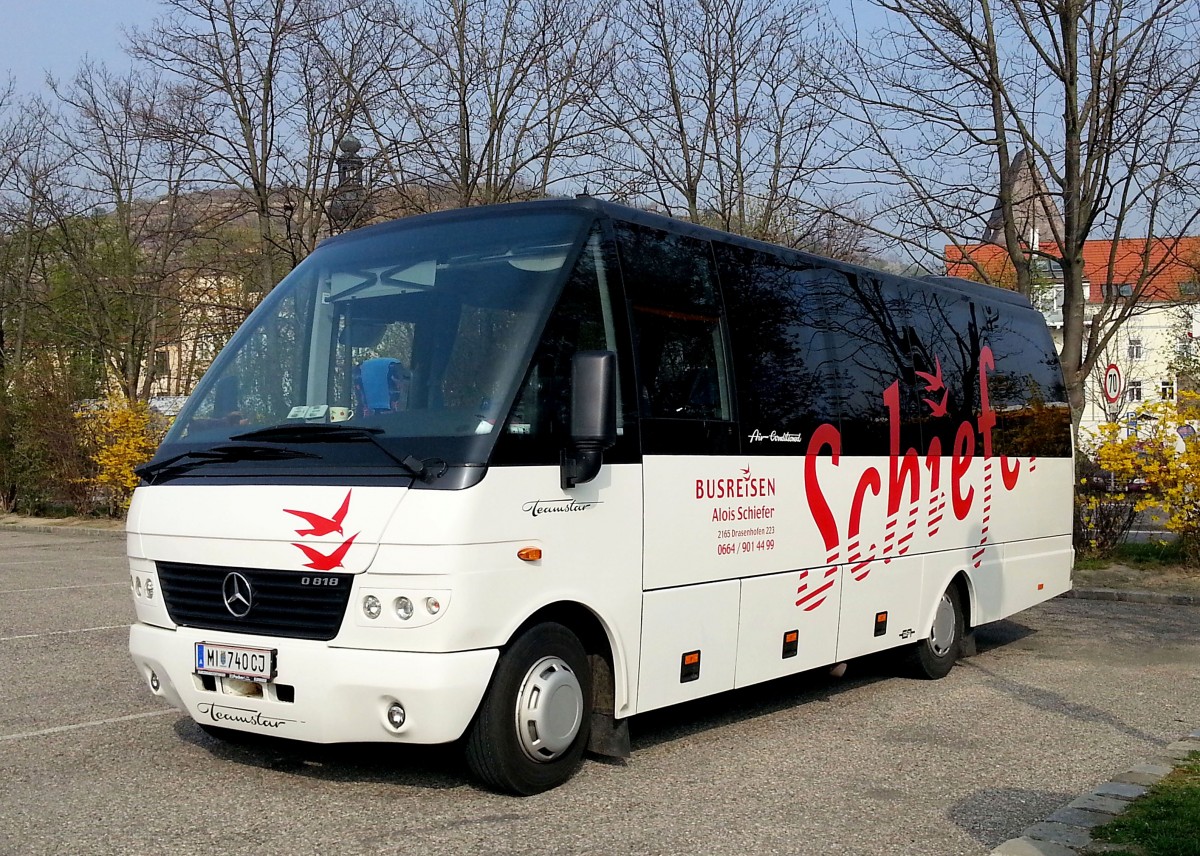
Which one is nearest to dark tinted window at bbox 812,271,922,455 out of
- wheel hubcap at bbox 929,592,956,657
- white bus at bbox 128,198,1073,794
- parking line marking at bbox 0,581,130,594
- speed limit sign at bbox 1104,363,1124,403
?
white bus at bbox 128,198,1073,794

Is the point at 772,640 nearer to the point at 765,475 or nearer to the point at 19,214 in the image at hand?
the point at 765,475

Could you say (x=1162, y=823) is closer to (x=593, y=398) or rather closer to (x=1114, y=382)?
(x=593, y=398)

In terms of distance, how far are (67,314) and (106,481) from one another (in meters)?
10.4

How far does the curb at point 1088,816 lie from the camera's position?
5590 millimetres

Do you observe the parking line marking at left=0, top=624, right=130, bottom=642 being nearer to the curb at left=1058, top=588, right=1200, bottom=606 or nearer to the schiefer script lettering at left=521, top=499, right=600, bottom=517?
the schiefer script lettering at left=521, top=499, right=600, bottom=517

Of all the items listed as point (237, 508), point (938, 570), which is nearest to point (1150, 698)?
point (938, 570)

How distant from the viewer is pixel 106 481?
2914 cm

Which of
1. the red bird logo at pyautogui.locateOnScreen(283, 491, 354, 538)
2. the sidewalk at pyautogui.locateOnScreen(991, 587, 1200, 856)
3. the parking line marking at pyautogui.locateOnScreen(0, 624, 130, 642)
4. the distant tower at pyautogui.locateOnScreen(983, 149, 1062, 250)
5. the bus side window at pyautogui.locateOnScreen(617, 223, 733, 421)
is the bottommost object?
the parking line marking at pyautogui.locateOnScreen(0, 624, 130, 642)

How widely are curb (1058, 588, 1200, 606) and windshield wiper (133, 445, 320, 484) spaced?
11.7m

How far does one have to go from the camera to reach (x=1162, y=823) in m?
5.90

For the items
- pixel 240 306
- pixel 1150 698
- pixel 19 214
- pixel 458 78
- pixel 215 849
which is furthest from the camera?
pixel 19 214

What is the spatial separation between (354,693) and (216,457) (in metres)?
1.57

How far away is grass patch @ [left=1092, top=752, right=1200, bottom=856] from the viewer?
5520 mm

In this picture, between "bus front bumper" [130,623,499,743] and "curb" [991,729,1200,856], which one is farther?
"bus front bumper" [130,623,499,743]
